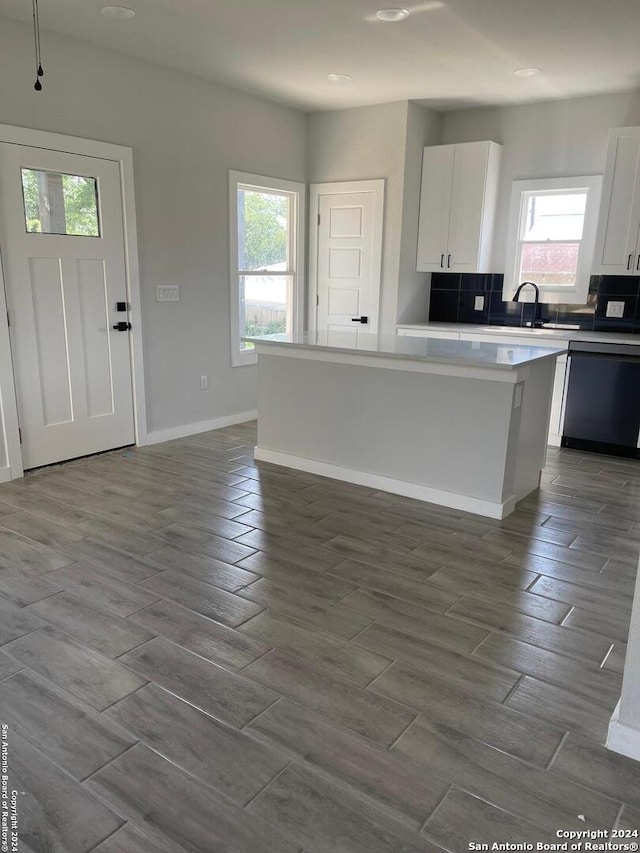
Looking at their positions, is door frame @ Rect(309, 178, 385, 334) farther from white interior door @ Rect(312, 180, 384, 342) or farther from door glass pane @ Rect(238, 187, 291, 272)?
Result: door glass pane @ Rect(238, 187, 291, 272)

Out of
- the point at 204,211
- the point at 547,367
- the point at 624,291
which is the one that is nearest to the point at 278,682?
the point at 547,367

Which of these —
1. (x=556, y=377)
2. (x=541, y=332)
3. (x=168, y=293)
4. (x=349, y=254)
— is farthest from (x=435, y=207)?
(x=168, y=293)

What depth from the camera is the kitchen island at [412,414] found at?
3523 millimetres

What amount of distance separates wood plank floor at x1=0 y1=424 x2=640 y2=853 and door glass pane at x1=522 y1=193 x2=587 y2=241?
2.72m

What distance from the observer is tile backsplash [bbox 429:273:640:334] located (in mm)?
5209

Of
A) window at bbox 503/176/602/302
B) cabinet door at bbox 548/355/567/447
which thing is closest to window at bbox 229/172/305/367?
window at bbox 503/176/602/302

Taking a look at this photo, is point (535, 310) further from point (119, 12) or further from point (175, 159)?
point (119, 12)

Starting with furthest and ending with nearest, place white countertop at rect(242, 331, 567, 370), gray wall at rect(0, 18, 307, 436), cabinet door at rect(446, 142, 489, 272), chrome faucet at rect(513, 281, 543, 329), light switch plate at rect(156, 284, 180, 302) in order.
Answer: chrome faucet at rect(513, 281, 543, 329) → cabinet door at rect(446, 142, 489, 272) → light switch plate at rect(156, 284, 180, 302) → gray wall at rect(0, 18, 307, 436) → white countertop at rect(242, 331, 567, 370)

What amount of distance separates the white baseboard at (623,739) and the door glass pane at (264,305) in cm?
442

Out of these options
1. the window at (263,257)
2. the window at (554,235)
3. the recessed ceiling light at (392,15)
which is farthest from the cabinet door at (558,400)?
the recessed ceiling light at (392,15)

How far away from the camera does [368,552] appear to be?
312 cm

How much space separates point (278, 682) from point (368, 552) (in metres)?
1.09

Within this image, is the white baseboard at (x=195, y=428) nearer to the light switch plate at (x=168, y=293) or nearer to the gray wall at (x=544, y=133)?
the light switch plate at (x=168, y=293)

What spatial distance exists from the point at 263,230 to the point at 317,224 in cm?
62
